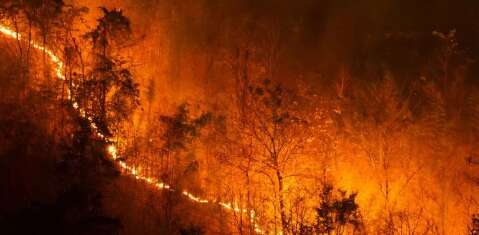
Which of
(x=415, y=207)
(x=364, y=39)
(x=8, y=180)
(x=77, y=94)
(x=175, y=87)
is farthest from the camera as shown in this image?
(x=364, y=39)

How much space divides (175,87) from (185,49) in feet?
4.90

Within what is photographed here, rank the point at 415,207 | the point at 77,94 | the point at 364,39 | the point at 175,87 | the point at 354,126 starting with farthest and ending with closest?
1. the point at 364,39
2. the point at 175,87
3. the point at 354,126
4. the point at 415,207
5. the point at 77,94

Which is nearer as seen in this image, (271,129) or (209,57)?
(271,129)

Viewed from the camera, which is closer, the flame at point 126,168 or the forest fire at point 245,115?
the forest fire at point 245,115

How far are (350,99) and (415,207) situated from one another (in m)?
3.39

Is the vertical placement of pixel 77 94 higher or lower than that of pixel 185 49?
lower

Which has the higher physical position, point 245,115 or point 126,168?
point 245,115

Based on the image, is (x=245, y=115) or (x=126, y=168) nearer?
(x=126, y=168)

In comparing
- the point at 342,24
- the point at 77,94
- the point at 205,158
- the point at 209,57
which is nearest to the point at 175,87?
the point at 209,57

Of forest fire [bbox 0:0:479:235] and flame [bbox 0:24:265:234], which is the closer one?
forest fire [bbox 0:0:479:235]

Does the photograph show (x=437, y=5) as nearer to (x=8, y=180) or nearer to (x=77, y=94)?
(x=77, y=94)

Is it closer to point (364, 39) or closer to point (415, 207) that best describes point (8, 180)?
point (415, 207)

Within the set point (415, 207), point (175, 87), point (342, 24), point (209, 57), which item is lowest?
point (415, 207)

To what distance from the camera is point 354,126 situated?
14750 mm
